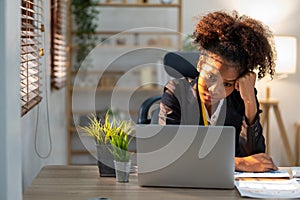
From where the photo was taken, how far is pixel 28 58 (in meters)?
2.76

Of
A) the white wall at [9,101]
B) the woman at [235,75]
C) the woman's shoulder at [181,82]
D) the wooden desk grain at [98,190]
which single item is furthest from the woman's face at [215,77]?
the white wall at [9,101]

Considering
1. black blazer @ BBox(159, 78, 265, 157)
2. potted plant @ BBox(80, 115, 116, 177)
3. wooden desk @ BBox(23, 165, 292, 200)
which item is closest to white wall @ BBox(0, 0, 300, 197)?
wooden desk @ BBox(23, 165, 292, 200)

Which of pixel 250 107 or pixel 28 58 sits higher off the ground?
pixel 28 58

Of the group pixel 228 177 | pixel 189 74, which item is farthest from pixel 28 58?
pixel 228 177

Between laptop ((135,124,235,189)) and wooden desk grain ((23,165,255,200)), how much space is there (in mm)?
31

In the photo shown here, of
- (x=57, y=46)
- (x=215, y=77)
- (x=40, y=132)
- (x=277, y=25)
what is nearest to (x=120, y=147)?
(x=215, y=77)

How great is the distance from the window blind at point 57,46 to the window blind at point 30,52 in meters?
0.69

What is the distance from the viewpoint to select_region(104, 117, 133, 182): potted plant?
2180mm

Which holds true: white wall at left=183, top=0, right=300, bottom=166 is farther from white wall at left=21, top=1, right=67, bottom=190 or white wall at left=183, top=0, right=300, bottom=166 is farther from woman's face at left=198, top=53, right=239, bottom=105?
woman's face at left=198, top=53, right=239, bottom=105

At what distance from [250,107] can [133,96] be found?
3112mm

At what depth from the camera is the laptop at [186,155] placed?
6.66 feet

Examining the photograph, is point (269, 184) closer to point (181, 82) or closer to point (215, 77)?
point (215, 77)

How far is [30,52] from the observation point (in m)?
2.71

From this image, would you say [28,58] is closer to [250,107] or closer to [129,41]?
[250,107]
